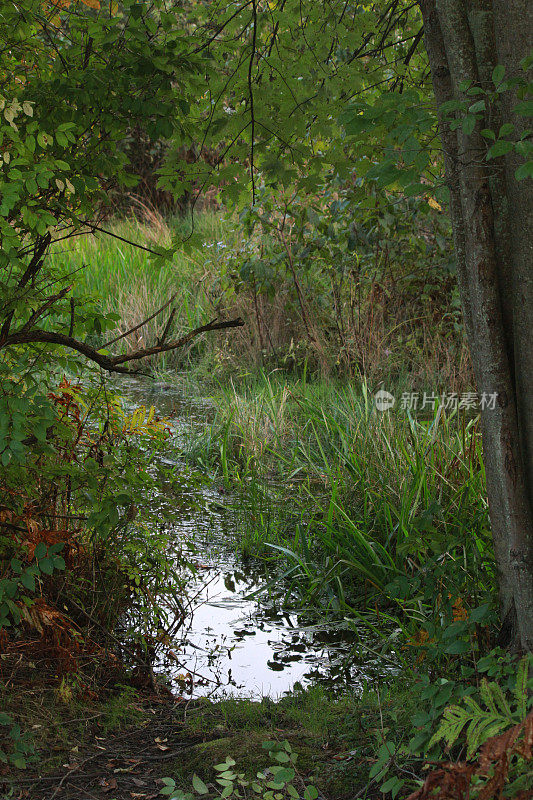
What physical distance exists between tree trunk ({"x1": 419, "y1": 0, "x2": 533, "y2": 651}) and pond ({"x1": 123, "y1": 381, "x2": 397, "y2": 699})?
1253 millimetres

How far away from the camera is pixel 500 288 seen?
2297 millimetres

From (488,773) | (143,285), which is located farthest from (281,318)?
(488,773)

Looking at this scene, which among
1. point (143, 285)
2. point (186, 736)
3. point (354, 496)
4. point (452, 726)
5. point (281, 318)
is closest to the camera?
point (452, 726)

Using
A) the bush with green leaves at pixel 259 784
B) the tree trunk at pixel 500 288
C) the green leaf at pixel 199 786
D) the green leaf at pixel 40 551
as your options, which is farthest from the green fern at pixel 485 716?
the green leaf at pixel 40 551

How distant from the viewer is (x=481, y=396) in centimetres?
235

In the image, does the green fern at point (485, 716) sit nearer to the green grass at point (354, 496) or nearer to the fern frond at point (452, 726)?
the fern frond at point (452, 726)

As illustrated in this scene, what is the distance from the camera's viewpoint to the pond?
3320mm

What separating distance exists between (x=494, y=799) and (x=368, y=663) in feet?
5.61

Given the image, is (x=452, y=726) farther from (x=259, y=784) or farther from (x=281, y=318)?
(x=281, y=318)

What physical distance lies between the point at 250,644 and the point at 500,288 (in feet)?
6.99

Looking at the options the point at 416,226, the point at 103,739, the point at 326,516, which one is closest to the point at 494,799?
the point at 103,739

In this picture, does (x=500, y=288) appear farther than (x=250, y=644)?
No

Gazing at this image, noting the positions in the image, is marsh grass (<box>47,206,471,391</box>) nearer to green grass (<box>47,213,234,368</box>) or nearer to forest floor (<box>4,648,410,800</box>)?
green grass (<box>47,213,234,368</box>)

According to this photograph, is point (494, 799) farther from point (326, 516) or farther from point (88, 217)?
point (326, 516)
